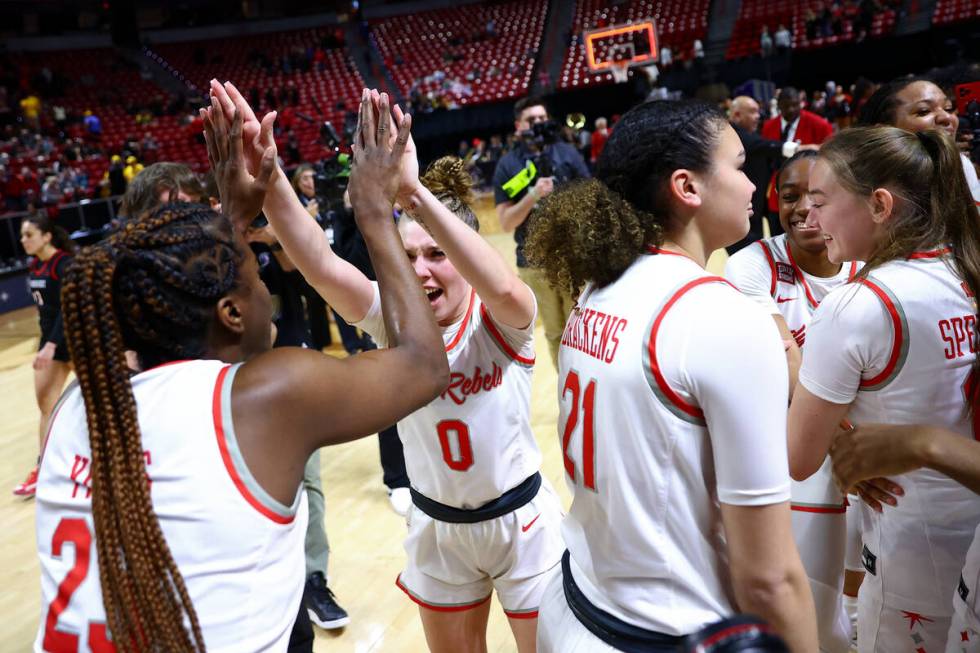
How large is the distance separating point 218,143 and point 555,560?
1.37 meters

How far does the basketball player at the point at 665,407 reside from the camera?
4.15 ft

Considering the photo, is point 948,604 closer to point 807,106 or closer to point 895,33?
point 807,106

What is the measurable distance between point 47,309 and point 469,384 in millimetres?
3888

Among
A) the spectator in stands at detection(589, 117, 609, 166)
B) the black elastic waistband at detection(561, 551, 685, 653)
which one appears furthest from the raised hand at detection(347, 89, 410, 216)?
the spectator in stands at detection(589, 117, 609, 166)

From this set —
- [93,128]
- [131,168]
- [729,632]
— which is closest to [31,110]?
[93,128]

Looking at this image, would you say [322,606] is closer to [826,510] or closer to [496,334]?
[496,334]

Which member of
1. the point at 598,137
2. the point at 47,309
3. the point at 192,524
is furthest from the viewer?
the point at 598,137

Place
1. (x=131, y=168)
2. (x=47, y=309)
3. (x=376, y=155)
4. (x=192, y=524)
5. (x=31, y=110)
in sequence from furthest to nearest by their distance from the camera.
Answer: (x=31, y=110)
(x=131, y=168)
(x=47, y=309)
(x=376, y=155)
(x=192, y=524)

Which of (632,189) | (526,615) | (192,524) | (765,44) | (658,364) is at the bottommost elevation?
(526,615)

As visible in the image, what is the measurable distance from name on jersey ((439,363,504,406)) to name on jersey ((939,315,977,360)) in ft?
3.51

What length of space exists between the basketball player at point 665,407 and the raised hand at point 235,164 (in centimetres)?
59

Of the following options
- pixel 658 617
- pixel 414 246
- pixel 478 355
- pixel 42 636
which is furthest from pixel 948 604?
pixel 42 636

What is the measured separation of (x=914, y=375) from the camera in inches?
67.9

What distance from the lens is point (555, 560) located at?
7.07ft
